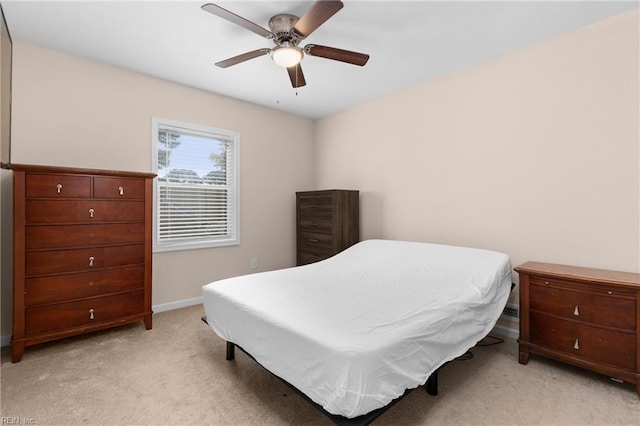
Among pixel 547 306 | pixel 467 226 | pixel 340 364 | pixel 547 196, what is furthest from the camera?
pixel 467 226

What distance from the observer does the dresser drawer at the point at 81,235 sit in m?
2.28

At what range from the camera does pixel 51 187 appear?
2.33m

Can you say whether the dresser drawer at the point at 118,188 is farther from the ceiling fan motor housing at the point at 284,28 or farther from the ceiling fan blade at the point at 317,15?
the ceiling fan blade at the point at 317,15

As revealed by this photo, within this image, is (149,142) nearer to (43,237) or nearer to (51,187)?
(51,187)

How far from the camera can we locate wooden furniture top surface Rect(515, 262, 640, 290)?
1870mm

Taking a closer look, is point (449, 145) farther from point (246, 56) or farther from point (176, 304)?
point (176, 304)

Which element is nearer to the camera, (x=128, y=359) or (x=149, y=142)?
(x=128, y=359)

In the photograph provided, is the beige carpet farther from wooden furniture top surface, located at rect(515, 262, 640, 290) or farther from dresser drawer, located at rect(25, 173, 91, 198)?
dresser drawer, located at rect(25, 173, 91, 198)

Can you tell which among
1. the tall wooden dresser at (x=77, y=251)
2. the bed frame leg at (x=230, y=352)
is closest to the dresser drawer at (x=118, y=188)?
the tall wooden dresser at (x=77, y=251)

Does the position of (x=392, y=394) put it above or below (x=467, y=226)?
below

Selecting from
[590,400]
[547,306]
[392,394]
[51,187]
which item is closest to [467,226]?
[547,306]

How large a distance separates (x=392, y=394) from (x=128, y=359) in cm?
205

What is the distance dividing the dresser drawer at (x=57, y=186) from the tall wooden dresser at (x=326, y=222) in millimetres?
2395

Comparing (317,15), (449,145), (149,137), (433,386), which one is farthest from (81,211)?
(449,145)
